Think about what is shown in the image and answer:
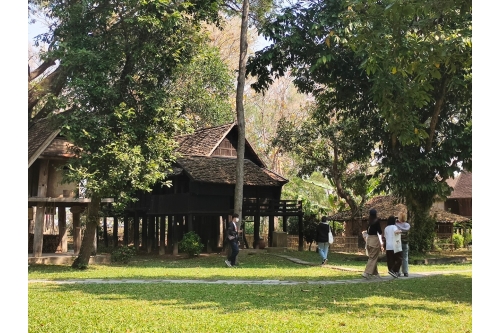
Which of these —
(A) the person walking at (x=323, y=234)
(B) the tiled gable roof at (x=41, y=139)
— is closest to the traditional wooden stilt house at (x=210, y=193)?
(B) the tiled gable roof at (x=41, y=139)

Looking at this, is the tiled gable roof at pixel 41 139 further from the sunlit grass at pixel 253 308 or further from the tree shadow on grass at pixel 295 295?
the sunlit grass at pixel 253 308

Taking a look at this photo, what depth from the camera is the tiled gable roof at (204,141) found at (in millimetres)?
29828

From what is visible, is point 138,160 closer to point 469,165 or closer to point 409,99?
point 409,99

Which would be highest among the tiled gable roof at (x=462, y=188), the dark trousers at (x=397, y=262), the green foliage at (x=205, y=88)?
the green foliage at (x=205, y=88)

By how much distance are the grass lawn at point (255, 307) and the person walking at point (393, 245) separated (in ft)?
2.67

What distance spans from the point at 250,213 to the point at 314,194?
42.3ft

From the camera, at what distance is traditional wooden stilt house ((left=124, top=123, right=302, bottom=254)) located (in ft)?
90.8

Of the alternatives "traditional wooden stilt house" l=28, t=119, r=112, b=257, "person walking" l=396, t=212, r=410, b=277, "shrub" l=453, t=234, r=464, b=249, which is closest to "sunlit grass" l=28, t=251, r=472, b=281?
"person walking" l=396, t=212, r=410, b=277

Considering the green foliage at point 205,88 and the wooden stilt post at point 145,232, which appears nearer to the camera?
the green foliage at point 205,88

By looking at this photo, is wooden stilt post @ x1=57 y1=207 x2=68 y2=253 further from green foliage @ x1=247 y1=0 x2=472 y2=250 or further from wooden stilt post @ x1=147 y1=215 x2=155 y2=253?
green foliage @ x1=247 y1=0 x2=472 y2=250

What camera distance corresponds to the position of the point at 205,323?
29.1 feet

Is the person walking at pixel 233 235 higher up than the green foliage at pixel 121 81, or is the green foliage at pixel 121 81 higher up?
the green foliage at pixel 121 81

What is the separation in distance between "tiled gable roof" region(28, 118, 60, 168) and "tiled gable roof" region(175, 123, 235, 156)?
351 inches
